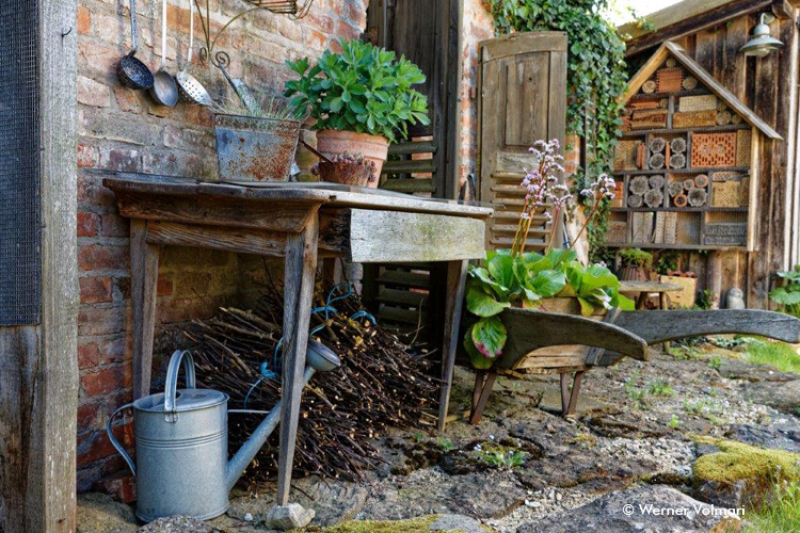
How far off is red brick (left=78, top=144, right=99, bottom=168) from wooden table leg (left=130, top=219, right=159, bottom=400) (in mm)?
249

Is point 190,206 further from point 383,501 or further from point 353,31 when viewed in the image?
point 353,31

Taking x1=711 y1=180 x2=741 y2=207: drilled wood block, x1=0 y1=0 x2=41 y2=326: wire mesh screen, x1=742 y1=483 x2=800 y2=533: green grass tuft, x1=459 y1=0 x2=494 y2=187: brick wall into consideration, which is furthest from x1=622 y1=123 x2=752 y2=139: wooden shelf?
x1=0 y1=0 x2=41 y2=326: wire mesh screen

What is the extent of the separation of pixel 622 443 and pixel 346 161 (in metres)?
1.78

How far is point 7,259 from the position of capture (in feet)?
6.35

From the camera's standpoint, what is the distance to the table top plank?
2.00 metres

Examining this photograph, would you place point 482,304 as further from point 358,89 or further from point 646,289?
point 646,289

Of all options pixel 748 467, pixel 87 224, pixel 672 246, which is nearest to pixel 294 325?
pixel 87 224

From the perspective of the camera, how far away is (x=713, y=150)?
24.5 feet

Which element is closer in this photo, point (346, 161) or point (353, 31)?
point (346, 161)

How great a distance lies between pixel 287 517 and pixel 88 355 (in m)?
0.98

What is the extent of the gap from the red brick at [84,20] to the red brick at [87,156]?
402 millimetres

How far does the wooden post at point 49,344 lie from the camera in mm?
1892

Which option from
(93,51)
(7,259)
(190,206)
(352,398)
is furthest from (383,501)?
(93,51)

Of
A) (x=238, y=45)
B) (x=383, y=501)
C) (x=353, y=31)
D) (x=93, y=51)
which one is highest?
(x=353, y=31)
